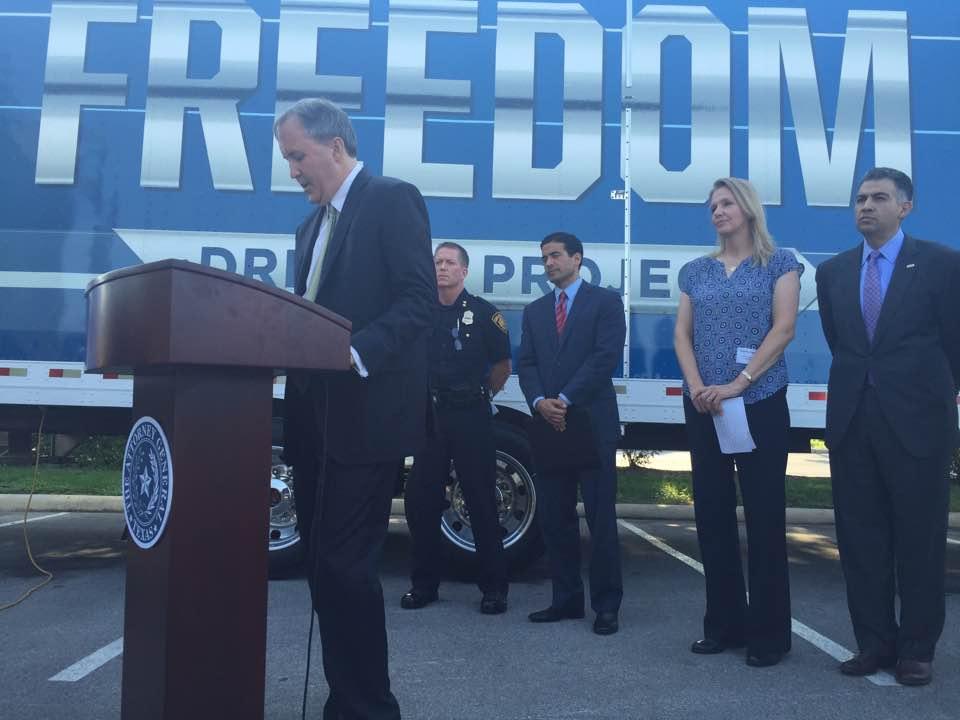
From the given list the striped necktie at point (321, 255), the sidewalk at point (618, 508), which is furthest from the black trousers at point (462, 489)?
the sidewalk at point (618, 508)

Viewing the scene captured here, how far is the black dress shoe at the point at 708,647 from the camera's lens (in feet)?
11.6

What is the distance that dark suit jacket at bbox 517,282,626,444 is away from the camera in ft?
13.2

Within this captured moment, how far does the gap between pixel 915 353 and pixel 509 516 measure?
2.32 metres

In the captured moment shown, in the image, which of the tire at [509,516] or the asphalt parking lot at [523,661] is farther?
the tire at [509,516]

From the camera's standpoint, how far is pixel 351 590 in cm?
235

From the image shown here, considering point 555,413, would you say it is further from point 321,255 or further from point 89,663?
point 89,663

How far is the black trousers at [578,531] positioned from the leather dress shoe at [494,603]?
276mm

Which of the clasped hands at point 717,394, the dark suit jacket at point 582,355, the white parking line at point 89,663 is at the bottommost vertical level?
the white parking line at point 89,663

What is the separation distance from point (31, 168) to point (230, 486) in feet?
11.5

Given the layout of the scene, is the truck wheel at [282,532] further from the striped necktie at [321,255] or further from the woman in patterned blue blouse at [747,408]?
the striped necktie at [321,255]

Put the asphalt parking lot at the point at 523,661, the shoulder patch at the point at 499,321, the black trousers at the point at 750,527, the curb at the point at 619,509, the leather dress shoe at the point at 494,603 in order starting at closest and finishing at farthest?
the asphalt parking lot at the point at 523,661
the black trousers at the point at 750,527
the leather dress shoe at the point at 494,603
the shoulder patch at the point at 499,321
the curb at the point at 619,509

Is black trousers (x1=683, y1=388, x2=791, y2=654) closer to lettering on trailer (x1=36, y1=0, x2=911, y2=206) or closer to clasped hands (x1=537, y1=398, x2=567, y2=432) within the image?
clasped hands (x1=537, y1=398, x2=567, y2=432)

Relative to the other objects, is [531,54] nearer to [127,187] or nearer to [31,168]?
[127,187]

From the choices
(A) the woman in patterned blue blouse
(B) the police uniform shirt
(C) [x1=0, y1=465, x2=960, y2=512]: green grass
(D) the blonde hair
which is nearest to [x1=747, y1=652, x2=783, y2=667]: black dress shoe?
(A) the woman in patterned blue blouse
